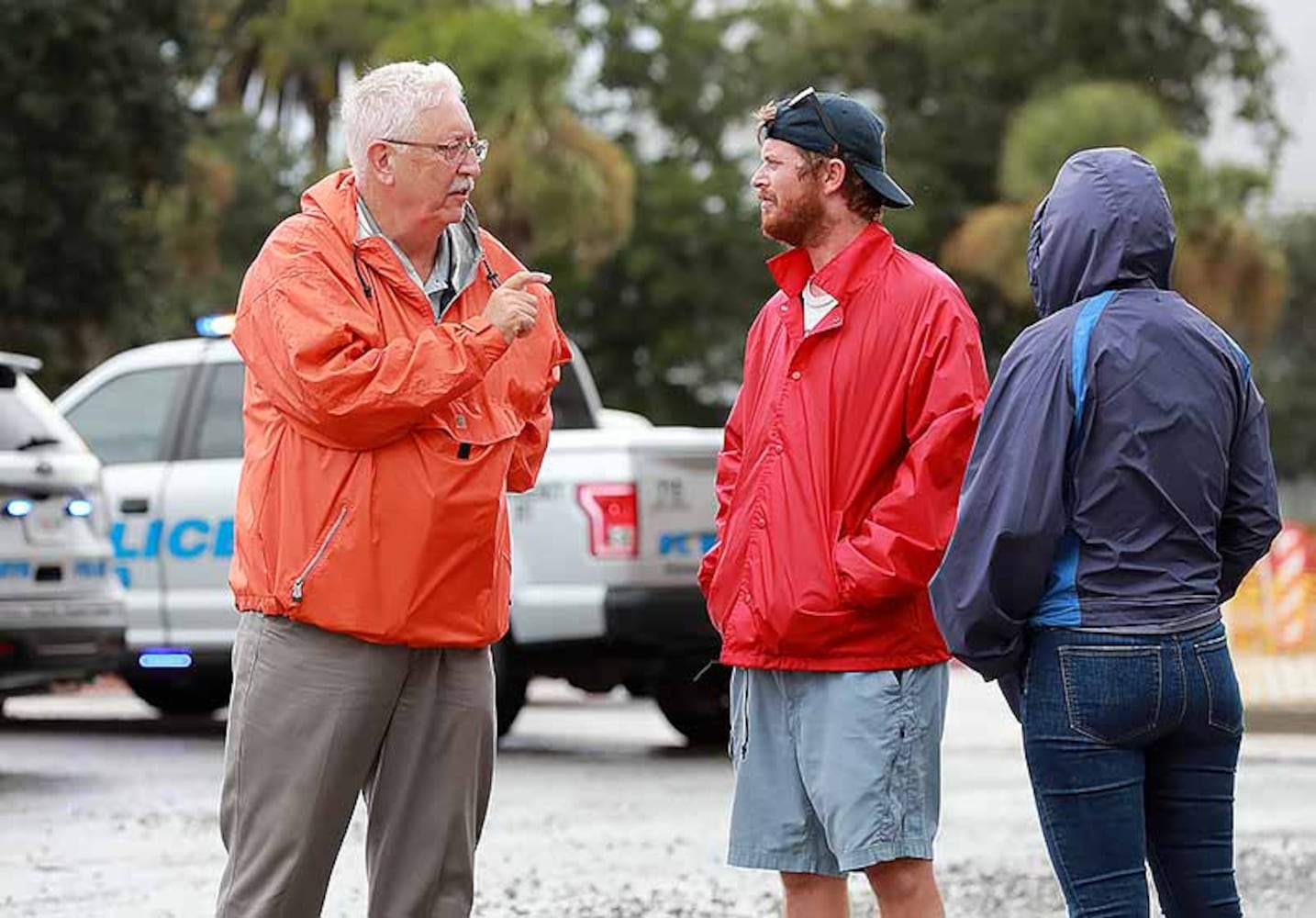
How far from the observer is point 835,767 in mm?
4785

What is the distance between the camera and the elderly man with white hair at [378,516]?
14.3 feet

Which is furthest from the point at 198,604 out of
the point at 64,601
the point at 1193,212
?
the point at 1193,212

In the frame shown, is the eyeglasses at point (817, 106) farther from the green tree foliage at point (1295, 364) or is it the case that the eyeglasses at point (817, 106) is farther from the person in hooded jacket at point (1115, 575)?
the green tree foliage at point (1295, 364)

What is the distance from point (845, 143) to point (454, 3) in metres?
38.7

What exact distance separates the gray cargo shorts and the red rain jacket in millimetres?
64

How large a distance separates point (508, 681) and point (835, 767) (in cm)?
763

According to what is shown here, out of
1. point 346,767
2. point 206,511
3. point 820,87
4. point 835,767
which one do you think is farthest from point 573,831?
point 820,87

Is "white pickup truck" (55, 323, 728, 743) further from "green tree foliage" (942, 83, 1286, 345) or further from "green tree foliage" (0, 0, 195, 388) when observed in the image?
"green tree foliage" (942, 83, 1286, 345)

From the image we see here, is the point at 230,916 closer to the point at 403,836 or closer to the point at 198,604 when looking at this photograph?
the point at 403,836

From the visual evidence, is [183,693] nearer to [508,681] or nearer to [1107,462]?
[508,681]

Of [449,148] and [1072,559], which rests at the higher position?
[449,148]

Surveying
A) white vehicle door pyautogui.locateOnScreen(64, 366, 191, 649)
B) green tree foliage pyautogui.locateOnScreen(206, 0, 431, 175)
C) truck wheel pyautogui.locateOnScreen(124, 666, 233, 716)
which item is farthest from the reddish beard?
green tree foliage pyautogui.locateOnScreen(206, 0, 431, 175)

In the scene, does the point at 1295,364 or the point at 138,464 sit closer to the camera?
the point at 138,464

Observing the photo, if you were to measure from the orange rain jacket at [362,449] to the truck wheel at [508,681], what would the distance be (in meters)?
7.37
